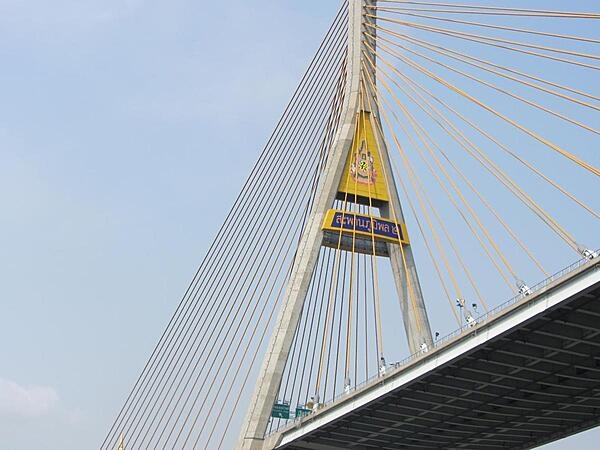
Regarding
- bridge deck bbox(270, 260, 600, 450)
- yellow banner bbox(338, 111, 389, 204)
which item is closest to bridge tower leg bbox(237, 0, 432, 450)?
yellow banner bbox(338, 111, 389, 204)

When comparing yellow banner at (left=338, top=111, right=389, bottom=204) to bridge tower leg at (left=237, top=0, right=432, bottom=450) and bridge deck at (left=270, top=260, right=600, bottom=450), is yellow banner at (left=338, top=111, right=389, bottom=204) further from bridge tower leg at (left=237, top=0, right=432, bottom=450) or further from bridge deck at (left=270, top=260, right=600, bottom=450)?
bridge deck at (left=270, top=260, right=600, bottom=450)

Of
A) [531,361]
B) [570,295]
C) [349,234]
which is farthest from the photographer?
[349,234]

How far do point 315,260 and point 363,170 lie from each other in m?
5.66

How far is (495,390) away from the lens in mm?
46438

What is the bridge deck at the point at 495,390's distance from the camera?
37469 mm

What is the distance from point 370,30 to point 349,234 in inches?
445

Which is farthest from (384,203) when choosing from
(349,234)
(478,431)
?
(478,431)

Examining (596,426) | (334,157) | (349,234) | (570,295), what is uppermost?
(334,157)

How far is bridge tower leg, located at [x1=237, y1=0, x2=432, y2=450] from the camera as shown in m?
48.2

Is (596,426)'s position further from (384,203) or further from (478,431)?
(384,203)

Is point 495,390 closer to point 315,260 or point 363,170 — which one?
point 315,260

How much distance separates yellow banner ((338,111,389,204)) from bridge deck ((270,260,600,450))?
10.7 meters

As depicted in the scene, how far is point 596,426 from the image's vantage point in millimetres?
51594

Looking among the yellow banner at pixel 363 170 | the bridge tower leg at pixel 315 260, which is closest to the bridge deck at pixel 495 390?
the bridge tower leg at pixel 315 260
